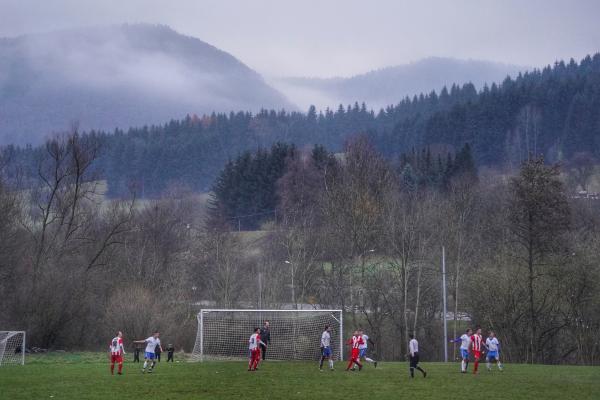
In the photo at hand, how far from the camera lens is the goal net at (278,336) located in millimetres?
47062

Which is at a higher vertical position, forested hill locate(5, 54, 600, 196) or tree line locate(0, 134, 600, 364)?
forested hill locate(5, 54, 600, 196)

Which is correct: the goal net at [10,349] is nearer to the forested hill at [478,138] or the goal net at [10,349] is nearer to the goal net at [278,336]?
the goal net at [278,336]

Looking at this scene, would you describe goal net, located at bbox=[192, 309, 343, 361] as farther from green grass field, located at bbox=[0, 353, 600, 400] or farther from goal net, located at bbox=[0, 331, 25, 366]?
goal net, located at bbox=[0, 331, 25, 366]

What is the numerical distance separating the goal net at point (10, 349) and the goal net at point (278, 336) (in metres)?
9.80

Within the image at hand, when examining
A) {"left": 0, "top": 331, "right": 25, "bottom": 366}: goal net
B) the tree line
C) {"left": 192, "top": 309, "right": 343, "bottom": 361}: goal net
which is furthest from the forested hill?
{"left": 0, "top": 331, "right": 25, "bottom": 366}: goal net

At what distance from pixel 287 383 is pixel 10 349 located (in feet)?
77.3

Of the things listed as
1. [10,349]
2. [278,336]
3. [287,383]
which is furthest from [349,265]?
[287,383]

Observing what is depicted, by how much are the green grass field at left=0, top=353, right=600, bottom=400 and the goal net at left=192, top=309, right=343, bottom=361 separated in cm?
751

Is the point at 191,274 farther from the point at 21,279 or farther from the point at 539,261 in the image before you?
the point at 539,261

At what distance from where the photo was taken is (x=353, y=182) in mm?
72938

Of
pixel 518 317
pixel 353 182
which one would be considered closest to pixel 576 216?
pixel 353 182

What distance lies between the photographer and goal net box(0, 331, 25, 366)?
43281 mm

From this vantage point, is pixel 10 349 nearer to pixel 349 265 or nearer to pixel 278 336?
pixel 278 336

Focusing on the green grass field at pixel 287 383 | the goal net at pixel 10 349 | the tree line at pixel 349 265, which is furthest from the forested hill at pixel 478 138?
the green grass field at pixel 287 383
